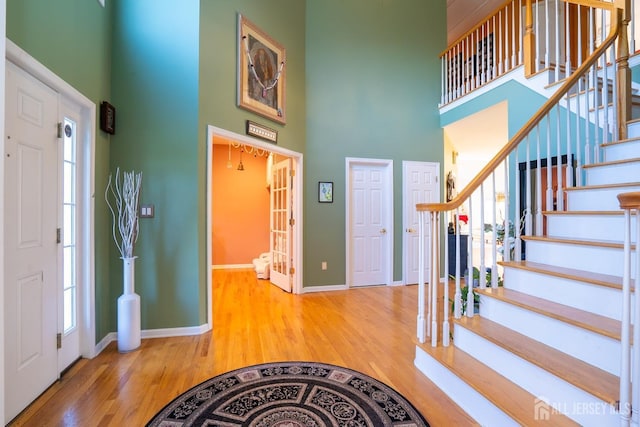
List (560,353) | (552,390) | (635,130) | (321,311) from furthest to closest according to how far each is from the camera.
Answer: (321,311), (635,130), (560,353), (552,390)

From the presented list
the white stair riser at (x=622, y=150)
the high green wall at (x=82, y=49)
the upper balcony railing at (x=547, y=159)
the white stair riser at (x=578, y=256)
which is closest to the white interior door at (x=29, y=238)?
the high green wall at (x=82, y=49)

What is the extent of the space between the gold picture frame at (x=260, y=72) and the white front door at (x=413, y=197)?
2.28 meters

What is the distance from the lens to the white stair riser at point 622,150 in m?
2.34

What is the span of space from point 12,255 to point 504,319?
9.93ft

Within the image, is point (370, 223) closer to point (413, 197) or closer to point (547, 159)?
point (413, 197)

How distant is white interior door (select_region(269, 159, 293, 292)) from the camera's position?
4.48m

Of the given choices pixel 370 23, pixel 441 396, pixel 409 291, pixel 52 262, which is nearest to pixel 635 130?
pixel 441 396

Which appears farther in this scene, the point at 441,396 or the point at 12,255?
the point at 441,396

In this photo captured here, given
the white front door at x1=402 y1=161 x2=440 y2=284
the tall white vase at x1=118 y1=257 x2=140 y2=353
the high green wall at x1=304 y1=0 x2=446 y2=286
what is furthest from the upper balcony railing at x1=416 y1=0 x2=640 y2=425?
the tall white vase at x1=118 y1=257 x2=140 y2=353

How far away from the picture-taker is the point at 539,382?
150cm

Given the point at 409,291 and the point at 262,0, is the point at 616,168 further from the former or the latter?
the point at 262,0

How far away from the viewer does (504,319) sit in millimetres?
1998

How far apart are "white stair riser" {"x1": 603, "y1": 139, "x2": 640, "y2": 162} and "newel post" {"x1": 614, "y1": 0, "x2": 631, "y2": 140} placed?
0.21m
